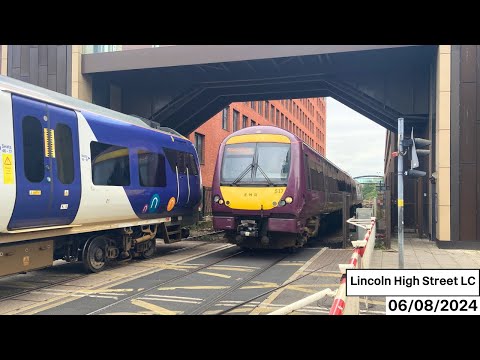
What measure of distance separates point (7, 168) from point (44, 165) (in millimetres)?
806

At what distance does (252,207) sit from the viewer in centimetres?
1148

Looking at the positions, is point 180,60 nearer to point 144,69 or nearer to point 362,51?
point 144,69

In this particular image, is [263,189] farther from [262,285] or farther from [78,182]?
[78,182]

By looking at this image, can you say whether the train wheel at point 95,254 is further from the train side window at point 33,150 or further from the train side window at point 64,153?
the train side window at point 33,150

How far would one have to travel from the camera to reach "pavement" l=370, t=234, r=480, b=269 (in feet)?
35.6

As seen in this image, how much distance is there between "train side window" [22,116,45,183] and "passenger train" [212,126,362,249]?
17.3 feet

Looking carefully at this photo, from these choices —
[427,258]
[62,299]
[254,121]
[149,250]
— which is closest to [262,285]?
[62,299]

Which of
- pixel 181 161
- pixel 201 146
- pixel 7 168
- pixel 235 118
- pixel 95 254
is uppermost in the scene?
pixel 235 118

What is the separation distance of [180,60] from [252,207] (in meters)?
8.45

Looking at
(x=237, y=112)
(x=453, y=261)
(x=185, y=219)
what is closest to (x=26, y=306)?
(x=185, y=219)

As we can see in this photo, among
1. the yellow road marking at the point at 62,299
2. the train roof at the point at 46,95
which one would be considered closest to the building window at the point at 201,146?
the train roof at the point at 46,95

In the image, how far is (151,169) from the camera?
10.9 meters

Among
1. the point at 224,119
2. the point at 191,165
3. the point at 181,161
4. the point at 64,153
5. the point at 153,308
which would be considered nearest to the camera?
the point at 153,308

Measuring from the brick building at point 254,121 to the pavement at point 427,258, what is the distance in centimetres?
1542
